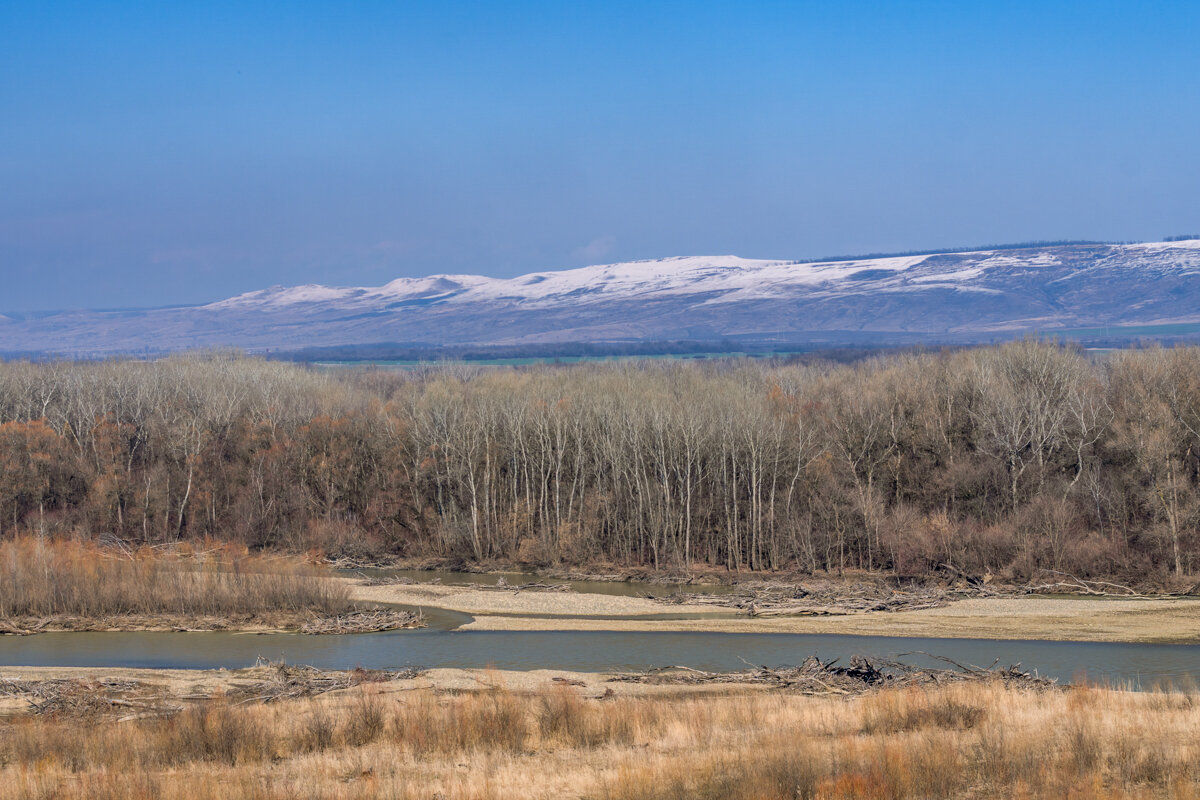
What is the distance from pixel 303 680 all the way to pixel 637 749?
1277cm

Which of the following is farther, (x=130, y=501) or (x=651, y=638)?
(x=130, y=501)

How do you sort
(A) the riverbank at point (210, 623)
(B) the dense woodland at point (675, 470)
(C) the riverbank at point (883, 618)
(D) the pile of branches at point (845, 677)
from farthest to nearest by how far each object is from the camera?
1. (B) the dense woodland at point (675, 470)
2. (A) the riverbank at point (210, 623)
3. (C) the riverbank at point (883, 618)
4. (D) the pile of branches at point (845, 677)

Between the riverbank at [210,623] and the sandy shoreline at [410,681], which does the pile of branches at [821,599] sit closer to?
the riverbank at [210,623]

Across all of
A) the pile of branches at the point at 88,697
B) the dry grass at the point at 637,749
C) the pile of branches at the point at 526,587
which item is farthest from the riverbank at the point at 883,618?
the pile of branches at the point at 88,697

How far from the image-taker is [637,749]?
67.8 ft

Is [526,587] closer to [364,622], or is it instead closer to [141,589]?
[364,622]

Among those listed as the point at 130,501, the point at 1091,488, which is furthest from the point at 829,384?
the point at 130,501

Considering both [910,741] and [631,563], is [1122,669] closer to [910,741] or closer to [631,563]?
[910,741]

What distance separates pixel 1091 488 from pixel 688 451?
2202 cm

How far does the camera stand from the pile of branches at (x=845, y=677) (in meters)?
28.3

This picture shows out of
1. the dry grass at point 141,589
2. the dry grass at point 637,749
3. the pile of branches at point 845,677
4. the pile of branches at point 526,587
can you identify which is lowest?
the pile of branches at point 526,587

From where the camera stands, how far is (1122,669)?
33500 mm

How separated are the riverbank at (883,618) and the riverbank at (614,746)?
594 inches

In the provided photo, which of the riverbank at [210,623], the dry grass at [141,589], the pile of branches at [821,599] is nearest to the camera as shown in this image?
the riverbank at [210,623]
